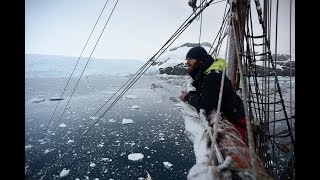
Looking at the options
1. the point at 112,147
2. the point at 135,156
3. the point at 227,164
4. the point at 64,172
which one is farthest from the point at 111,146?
the point at 227,164

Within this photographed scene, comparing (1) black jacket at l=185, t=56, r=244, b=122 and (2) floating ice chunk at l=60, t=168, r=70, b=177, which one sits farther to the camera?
(2) floating ice chunk at l=60, t=168, r=70, b=177

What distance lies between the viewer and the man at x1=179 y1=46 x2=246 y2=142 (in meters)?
1.86

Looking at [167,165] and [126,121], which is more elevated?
[126,121]

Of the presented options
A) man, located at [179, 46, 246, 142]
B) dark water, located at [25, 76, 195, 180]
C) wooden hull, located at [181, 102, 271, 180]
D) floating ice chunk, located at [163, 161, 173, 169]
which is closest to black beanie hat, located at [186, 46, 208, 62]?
man, located at [179, 46, 246, 142]

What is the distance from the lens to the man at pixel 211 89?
1859 mm

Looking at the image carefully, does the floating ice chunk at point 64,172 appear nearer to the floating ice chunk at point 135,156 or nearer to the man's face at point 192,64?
the floating ice chunk at point 135,156

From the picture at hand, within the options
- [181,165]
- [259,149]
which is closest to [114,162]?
[181,165]

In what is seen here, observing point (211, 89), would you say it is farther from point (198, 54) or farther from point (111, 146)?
point (111, 146)

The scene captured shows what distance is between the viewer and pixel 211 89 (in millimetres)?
1837

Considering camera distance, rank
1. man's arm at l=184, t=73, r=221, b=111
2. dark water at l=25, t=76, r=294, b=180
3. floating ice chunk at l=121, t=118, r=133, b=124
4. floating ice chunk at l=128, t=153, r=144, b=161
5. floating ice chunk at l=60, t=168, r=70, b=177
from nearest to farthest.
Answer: man's arm at l=184, t=73, r=221, b=111 < floating ice chunk at l=60, t=168, r=70, b=177 < dark water at l=25, t=76, r=294, b=180 < floating ice chunk at l=128, t=153, r=144, b=161 < floating ice chunk at l=121, t=118, r=133, b=124

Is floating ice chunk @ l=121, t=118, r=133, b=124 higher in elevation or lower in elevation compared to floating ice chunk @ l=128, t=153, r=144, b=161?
higher

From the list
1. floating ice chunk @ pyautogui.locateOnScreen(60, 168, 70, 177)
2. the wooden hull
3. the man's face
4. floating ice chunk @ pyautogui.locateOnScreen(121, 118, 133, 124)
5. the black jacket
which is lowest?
floating ice chunk @ pyautogui.locateOnScreen(60, 168, 70, 177)

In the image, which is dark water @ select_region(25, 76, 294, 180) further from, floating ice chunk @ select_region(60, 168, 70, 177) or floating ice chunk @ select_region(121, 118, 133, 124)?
floating ice chunk @ select_region(121, 118, 133, 124)
